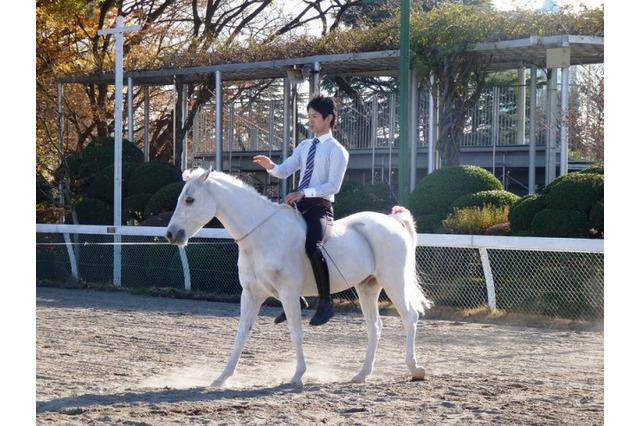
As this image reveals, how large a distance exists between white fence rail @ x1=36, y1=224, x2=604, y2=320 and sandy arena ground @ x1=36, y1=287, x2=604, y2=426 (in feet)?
2.92

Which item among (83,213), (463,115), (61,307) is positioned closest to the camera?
(61,307)

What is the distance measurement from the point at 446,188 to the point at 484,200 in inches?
35.8

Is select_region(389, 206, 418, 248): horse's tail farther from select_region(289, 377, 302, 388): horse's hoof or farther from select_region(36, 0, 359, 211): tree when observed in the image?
select_region(36, 0, 359, 211): tree

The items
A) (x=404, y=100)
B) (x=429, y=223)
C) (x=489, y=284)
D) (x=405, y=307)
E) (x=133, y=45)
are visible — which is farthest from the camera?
(x=133, y=45)

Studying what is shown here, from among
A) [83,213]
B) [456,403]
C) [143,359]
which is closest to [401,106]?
[143,359]

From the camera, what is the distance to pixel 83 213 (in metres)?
22.4

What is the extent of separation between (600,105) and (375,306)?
9.24 metres

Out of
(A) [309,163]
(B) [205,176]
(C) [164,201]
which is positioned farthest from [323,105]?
(C) [164,201]

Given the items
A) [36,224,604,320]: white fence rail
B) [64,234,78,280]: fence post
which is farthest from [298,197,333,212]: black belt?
[64,234,78,280]: fence post

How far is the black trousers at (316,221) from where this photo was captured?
795 cm

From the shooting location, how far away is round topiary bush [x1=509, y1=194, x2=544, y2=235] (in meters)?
14.5

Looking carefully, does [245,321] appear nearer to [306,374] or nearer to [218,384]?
[218,384]

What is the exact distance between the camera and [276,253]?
782cm

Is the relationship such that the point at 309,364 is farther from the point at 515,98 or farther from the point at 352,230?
the point at 515,98
